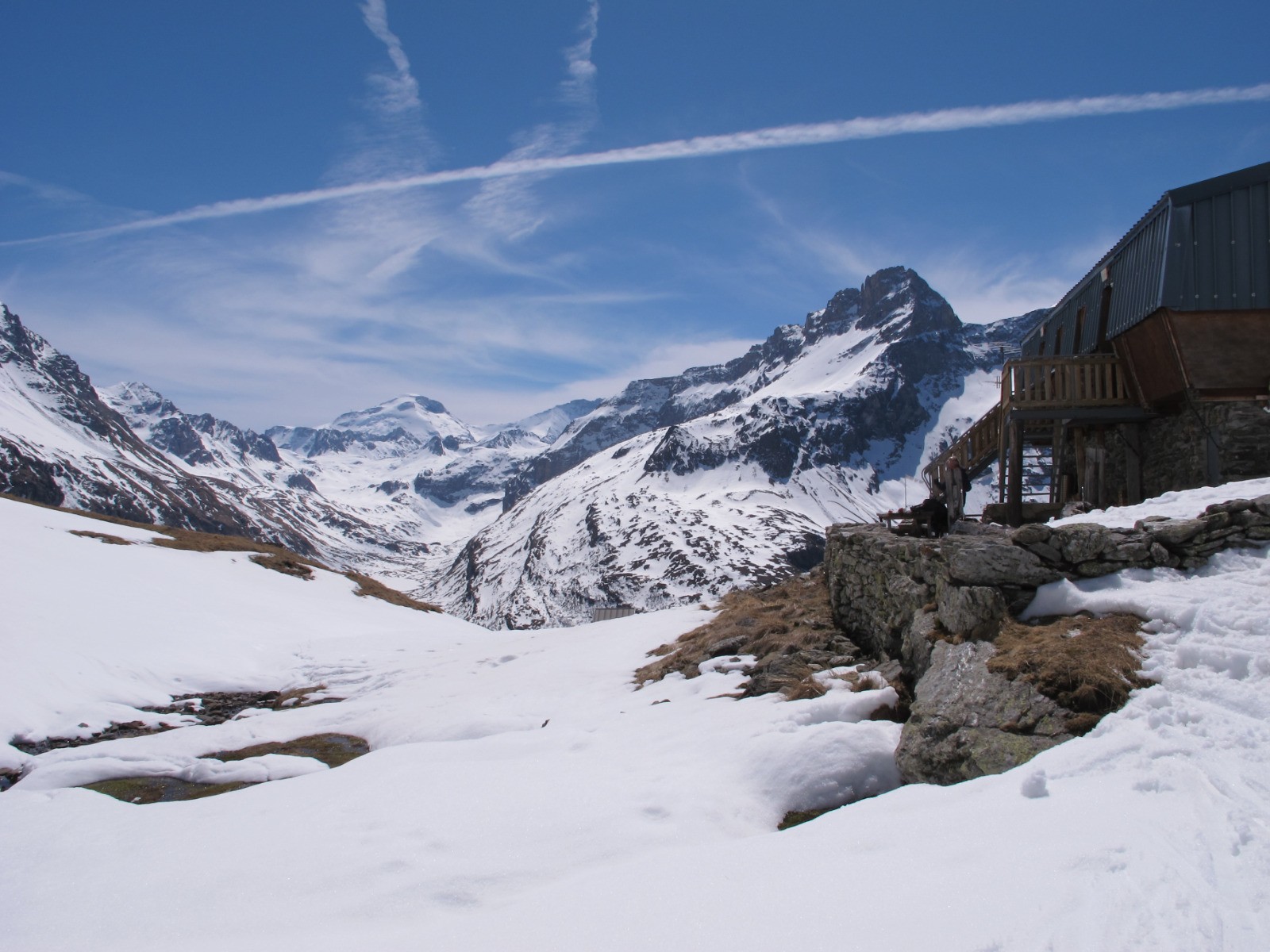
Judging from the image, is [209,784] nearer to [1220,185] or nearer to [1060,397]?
[1060,397]

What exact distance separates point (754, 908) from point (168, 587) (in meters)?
23.4

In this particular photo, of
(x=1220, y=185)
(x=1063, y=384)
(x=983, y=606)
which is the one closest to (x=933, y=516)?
(x=1063, y=384)

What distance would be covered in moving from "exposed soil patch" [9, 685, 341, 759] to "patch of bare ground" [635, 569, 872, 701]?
840cm

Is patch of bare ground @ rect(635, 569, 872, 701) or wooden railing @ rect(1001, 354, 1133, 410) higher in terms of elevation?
wooden railing @ rect(1001, 354, 1133, 410)

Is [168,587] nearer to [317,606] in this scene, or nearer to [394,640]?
[317,606]

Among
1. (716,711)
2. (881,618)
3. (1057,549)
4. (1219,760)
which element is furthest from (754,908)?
(881,618)

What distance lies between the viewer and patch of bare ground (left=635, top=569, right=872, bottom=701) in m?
10.6

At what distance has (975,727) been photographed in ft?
22.0

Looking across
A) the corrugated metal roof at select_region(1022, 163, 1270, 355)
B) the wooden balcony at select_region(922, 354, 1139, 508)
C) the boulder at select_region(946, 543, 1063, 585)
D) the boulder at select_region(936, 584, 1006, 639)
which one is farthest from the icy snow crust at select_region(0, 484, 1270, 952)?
the corrugated metal roof at select_region(1022, 163, 1270, 355)

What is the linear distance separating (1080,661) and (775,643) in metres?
6.48

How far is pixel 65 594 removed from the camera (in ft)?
60.7

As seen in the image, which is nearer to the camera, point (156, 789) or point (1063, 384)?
point (156, 789)

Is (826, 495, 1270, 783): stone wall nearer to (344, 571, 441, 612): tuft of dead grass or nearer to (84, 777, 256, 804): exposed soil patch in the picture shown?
(84, 777, 256, 804): exposed soil patch

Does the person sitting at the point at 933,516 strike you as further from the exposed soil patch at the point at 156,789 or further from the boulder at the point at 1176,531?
the exposed soil patch at the point at 156,789
